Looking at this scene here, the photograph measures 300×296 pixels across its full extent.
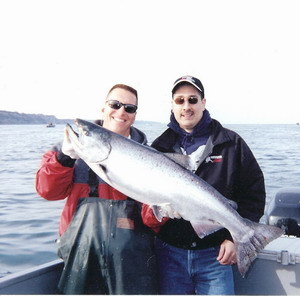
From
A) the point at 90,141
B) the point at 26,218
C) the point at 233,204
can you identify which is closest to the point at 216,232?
the point at 233,204

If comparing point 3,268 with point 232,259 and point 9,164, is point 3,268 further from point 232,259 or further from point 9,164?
point 9,164

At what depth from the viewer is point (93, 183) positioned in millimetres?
3559

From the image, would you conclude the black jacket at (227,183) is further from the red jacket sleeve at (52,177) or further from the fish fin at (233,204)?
the red jacket sleeve at (52,177)

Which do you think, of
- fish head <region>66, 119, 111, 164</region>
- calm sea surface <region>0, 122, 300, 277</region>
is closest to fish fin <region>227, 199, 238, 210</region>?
fish head <region>66, 119, 111, 164</region>

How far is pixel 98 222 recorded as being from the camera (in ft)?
11.2

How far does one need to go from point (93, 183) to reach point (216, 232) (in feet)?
4.39

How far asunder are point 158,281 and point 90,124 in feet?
5.85

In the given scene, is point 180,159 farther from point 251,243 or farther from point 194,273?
point 194,273

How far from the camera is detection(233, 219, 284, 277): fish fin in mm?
3430

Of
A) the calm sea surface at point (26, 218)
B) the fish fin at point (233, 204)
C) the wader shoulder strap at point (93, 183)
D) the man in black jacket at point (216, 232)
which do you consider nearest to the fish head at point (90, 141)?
the wader shoulder strap at point (93, 183)

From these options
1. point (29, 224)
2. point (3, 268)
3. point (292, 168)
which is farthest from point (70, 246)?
point (292, 168)

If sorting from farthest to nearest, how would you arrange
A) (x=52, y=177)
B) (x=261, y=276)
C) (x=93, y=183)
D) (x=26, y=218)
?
(x=26, y=218), (x=261, y=276), (x=93, y=183), (x=52, y=177)

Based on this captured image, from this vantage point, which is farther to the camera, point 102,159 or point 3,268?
point 3,268

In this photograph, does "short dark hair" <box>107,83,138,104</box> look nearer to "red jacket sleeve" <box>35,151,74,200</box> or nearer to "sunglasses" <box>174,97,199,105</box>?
"sunglasses" <box>174,97,199,105</box>
